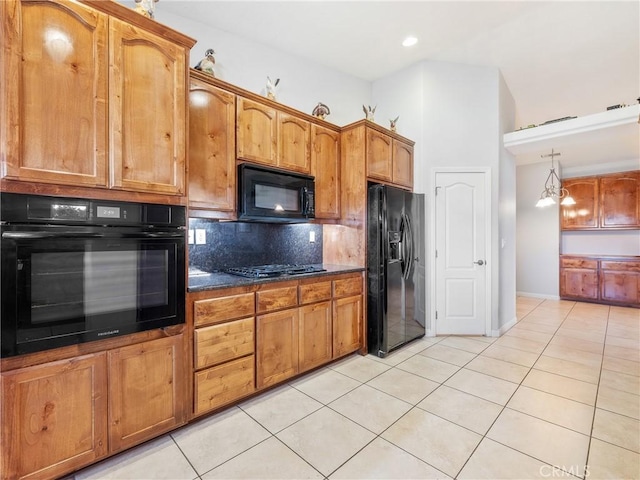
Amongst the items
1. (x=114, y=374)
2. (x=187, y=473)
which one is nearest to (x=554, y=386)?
(x=187, y=473)

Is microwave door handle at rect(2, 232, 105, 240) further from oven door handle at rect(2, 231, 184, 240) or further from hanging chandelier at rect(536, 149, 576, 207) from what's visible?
hanging chandelier at rect(536, 149, 576, 207)

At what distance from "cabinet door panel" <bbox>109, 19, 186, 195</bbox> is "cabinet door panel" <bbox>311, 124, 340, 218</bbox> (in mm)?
1446

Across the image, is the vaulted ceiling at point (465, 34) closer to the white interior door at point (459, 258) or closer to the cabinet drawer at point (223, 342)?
the white interior door at point (459, 258)

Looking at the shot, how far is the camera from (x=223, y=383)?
212 centimetres

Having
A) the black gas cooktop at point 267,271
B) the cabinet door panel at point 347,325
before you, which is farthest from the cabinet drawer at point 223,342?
the cabinet door panel at point 347,325

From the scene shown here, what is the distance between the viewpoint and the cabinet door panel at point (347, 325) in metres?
2.95

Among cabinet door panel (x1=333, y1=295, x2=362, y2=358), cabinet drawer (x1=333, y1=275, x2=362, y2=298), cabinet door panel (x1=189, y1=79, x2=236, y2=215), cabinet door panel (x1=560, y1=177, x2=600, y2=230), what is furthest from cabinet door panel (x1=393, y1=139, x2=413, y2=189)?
cabinet door panel (x1=560, y1=177, x2=600, y2=230)

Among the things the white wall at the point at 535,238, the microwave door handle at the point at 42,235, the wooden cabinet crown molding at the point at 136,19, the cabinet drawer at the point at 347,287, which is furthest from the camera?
the white wall at the point at 535,238

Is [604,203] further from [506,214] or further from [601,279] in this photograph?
[506,214]

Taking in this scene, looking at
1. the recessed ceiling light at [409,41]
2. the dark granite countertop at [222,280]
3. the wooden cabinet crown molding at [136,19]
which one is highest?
the recessed ceiling light at [409,41]

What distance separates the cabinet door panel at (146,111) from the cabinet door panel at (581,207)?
282 inches

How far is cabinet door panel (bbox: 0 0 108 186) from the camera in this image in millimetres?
1382

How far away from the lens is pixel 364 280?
3209 mm

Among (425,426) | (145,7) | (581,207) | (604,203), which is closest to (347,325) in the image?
(425,426)
